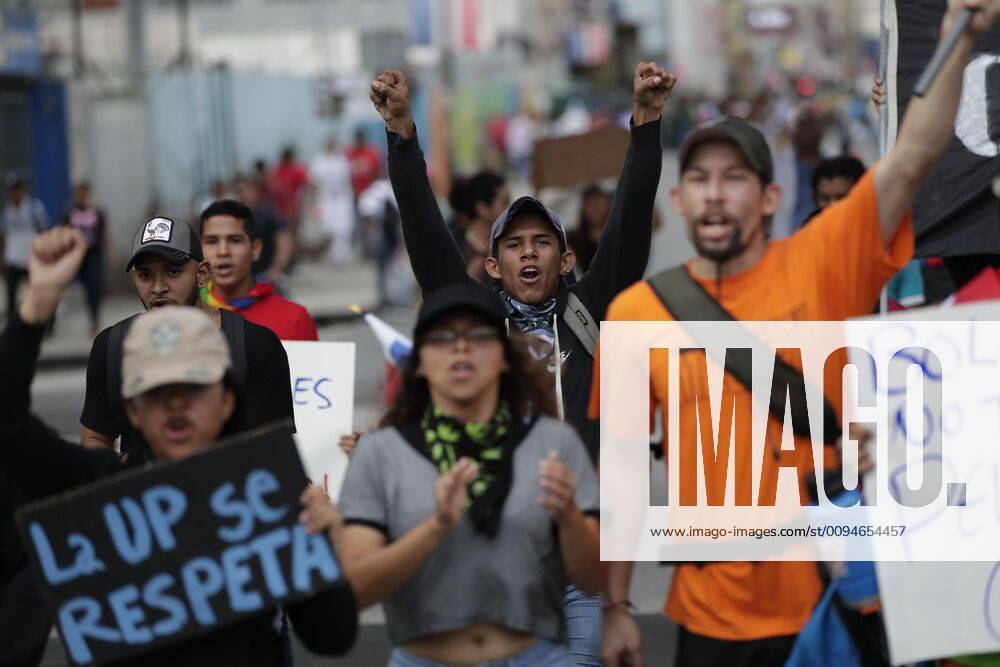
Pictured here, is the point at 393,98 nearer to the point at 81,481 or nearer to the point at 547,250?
the point at 547,250

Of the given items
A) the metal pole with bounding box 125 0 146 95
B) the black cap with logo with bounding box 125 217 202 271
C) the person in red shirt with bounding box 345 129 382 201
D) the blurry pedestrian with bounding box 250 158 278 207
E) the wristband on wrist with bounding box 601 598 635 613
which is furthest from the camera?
the person in red shirt with bounding box 345 129 382 201

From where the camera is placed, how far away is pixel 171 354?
386 cm

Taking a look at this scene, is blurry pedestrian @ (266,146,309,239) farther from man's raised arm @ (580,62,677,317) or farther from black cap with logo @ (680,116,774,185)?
black cap with logo @ (680,116,774,185)

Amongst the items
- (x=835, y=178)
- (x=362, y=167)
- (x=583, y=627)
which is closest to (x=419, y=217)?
(x=583, y=627)

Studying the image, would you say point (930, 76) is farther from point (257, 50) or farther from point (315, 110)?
point (257, 50)

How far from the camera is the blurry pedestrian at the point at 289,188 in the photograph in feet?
86.7

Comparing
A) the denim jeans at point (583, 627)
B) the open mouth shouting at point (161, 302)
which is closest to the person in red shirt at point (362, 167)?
the open mouth shouting at point (161, 302)

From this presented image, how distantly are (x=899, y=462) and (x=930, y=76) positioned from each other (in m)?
0.89

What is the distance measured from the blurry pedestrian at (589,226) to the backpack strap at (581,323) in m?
5.00

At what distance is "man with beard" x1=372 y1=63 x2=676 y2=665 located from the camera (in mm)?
5316

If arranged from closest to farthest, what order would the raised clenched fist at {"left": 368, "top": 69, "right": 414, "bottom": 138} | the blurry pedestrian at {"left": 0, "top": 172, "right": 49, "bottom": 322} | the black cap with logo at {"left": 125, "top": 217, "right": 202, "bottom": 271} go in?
1. the raised clenched fist at {"left": 368, "top": 69, "right": 414, "bottom": 138}
2. the black cap with logo at {"left": 125, "top": 217, "right": 202, "bottom": 271}
3. the blurry pedestrian at {"left": 0, "top": 172, "right": 49, "bottom": 322}

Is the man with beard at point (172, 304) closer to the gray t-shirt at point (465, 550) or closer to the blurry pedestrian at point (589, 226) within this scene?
the gray t-shirt at point (465, 550)

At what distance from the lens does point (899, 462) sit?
410 centimetres

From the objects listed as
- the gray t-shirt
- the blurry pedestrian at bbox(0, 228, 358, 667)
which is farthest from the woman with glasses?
the blurry pedestrian at bbox(0, 228, 358, 667)
